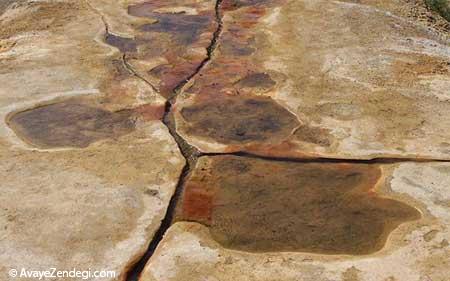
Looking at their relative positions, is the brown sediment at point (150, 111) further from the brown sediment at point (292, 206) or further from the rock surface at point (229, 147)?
the brown sediment at point (292, 206)

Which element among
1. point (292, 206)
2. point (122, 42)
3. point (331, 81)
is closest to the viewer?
point (292, 206)

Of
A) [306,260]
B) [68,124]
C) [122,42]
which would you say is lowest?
[122,42]

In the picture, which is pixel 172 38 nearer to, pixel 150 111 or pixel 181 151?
pixel 150 111

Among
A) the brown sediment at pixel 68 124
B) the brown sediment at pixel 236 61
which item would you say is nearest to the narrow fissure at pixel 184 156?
the brown sediment at pixel 236 61

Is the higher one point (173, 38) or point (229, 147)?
point (229, 147)

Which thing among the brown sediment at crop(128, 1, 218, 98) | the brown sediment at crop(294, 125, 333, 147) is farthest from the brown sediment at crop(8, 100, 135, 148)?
the brown sediment at crop(294, 125, 333, 147)

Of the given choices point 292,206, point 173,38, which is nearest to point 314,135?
point 292,206

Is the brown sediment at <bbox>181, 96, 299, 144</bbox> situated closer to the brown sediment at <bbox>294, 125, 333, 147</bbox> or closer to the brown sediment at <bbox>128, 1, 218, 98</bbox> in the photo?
the brown sediment at <bbox>294, 125, 333, 147</bbox>
